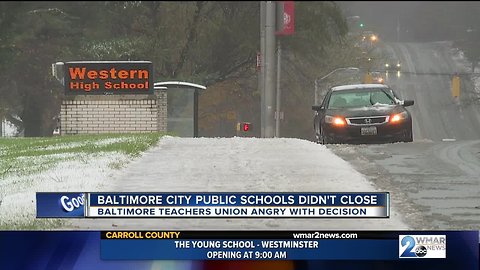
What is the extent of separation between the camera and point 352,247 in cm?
893

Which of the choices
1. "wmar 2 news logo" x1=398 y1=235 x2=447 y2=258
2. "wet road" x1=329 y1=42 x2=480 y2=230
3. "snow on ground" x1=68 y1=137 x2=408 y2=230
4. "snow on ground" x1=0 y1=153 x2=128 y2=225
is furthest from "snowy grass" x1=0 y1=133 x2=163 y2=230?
"wmar 2 news logo" x1=398 y1=235 x2=447 y2=258

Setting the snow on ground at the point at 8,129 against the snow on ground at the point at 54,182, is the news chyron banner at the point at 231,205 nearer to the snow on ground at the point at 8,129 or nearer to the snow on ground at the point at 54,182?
the snow on ground at the point at 54,182

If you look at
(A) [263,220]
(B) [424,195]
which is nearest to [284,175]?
(A) [263,220]

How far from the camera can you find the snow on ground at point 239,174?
9.08 meters

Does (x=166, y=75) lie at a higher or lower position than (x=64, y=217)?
higher

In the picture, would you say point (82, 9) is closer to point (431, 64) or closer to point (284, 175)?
A: point (284, 175)

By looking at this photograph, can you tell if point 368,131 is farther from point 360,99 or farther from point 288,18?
point 288,18

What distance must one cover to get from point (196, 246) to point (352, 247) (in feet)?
3.35

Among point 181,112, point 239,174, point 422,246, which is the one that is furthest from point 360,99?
point 181,112

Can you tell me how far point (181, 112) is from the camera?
31.8ft

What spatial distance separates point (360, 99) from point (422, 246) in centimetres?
108

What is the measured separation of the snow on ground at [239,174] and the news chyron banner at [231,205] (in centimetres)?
10

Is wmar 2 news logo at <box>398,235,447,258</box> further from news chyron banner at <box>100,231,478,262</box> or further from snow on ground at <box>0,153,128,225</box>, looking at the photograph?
snow on ground at <box>0,153,128,225</box>

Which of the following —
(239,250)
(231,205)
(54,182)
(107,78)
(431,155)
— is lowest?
(239,250)
